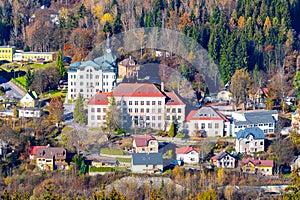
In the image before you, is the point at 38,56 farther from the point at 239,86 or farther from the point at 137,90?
the point at 239,86

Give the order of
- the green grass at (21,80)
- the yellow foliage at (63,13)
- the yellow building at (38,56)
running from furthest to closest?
the yellow foliage at (63,13) < the yellow building at (38,56) < the green grass at (21,80)

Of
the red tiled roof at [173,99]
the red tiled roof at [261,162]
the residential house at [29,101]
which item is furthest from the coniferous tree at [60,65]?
the red tiled roof at [261,162]

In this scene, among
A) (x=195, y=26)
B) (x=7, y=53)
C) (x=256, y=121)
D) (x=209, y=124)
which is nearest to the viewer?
(x=209, y=124)

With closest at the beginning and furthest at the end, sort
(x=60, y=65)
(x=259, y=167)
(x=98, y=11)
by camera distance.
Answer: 1. (x=259, y=167)
2. (x=60, y=65)
3. (x=98, y=11)

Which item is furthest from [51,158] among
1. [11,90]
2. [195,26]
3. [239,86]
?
[195,26]

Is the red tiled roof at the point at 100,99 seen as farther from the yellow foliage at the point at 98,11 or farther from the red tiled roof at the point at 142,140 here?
the yellow foliage at the point at 98,11

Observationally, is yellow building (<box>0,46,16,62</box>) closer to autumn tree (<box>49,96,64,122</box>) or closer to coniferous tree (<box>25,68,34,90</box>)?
coniferous tree (<box>25,68,34,90</box>)
